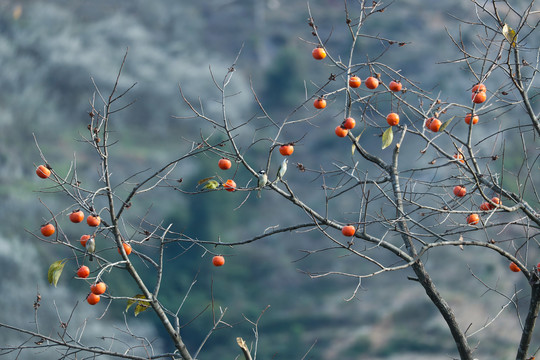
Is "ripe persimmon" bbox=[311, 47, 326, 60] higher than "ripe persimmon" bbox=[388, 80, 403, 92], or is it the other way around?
"ripe persimmon" bbox=[311, 47, 326, 60]

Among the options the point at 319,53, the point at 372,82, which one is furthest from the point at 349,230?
the point at 319,53

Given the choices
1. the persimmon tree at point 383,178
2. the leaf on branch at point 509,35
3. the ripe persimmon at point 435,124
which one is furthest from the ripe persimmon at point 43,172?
the leaf on branch at point 509,35

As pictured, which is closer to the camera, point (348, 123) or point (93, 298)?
point (93, 298)

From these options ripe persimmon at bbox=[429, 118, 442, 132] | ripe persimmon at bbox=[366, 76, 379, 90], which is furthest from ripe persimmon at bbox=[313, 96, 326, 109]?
ripe persimmon at bbox=[429, 118, 442, 132]

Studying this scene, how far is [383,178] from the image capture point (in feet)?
16.4

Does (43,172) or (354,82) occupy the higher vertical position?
(354,82)

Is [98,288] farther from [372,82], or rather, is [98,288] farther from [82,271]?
[372,82]

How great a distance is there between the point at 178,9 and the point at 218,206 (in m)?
14.5

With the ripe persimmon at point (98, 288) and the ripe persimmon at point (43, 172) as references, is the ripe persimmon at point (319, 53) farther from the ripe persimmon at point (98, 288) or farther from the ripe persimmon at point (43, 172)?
the ripe persimmon at point (98, 288)

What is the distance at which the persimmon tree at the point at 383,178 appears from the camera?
3143 mm

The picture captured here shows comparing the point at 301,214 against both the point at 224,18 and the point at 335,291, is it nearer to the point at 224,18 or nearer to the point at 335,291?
the point at 335,291

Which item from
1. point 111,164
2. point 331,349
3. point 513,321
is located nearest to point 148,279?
point 331,349

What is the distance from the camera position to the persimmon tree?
124 inches

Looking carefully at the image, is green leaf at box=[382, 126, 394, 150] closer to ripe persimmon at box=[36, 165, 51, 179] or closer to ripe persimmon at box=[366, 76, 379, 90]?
ripe persimmon at box=[366, 76, 379, 90]
